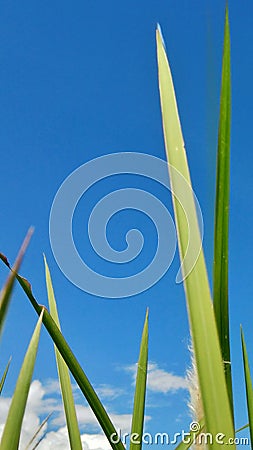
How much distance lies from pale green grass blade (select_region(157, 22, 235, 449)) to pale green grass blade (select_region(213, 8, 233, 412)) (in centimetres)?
8

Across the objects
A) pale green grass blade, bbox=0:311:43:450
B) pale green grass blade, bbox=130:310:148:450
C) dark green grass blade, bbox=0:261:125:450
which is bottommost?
pale green grass blade, bbox=0:311:43:450

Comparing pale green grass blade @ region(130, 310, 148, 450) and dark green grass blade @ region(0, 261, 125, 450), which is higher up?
pale green grass blade @ region(130, 310, 148, 450)

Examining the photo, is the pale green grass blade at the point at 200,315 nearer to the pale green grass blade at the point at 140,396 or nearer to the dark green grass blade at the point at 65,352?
the dark green grass blade at the point at 65,352

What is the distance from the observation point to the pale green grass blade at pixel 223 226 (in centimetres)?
49

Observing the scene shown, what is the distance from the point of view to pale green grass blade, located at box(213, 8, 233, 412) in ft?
1.60

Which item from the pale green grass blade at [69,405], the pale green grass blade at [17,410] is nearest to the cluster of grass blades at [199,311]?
the pale green grass blade at [17,410]

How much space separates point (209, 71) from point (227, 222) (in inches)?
5.8

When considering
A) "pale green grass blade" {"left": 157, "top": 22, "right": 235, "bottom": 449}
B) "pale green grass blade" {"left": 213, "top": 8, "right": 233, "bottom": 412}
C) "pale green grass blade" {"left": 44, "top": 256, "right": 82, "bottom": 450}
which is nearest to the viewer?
"pale green grass blade" {"left": 157, "top": 22, "right": 235, "bottom": 449}

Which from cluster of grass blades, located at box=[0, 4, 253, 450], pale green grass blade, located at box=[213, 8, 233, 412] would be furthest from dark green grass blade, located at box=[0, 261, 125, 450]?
pale green grass blade, located at box=[213, 8, 233, 412]

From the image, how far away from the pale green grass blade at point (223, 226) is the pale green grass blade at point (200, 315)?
0.26 feet

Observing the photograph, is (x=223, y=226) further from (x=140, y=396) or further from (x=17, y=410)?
(x=140, y=396)

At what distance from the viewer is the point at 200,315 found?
387 mm

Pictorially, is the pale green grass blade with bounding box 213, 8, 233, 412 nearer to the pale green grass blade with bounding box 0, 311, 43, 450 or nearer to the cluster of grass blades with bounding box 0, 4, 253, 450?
the cluster of grass blades with bounding box 0, 4, 253, 450

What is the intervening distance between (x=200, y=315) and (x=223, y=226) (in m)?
0.15
